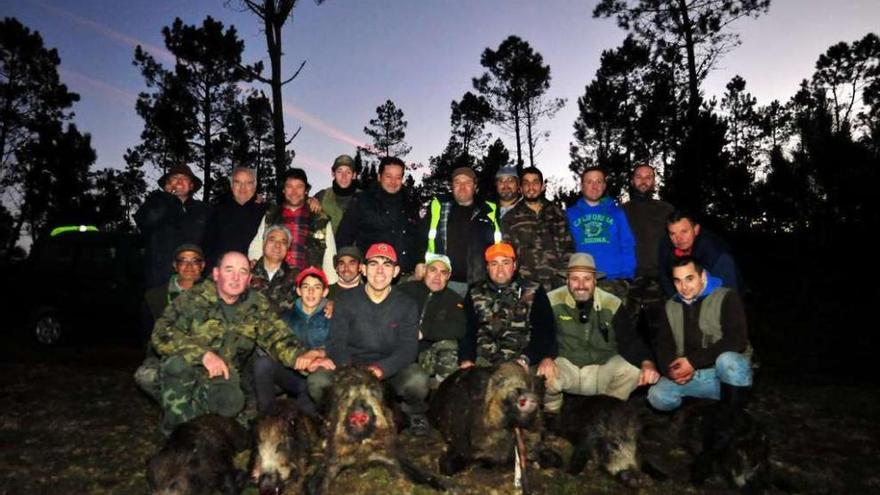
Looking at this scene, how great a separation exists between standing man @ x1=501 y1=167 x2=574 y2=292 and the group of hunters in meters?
0.02

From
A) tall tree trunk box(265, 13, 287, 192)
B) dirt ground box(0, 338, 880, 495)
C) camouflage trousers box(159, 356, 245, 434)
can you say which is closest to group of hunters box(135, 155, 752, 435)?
camouflage trousers box(159, 356, 245, 434)

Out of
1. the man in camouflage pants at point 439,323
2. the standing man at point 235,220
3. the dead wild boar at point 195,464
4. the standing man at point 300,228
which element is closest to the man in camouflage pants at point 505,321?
the man in camouflage pants at point 439,323

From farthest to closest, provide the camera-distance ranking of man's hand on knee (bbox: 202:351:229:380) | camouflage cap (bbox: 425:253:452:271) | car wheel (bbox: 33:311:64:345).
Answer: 1. car wheel (bbox: 33:311:64:345)
2. camouflage cap (bbox: 425:253:452:271)
3. man's hand on knee (bbox: 202:351:229:380)

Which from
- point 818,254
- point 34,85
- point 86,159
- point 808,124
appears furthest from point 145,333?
point 86,159

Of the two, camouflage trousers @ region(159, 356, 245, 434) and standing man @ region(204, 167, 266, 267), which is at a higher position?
standing man @ region(204, 167, 266, 267)

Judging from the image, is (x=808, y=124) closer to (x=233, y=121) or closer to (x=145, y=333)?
(x=145, y=333)

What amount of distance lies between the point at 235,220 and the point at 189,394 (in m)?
2.59

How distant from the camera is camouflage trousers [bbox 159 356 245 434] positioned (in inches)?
188

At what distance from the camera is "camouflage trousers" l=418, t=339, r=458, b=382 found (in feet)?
18.9

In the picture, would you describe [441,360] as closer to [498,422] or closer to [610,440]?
[498,422]

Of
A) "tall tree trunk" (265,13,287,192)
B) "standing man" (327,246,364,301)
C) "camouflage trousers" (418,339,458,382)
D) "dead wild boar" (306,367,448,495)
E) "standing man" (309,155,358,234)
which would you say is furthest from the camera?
"tall tree trunk" (265,13,287,192)

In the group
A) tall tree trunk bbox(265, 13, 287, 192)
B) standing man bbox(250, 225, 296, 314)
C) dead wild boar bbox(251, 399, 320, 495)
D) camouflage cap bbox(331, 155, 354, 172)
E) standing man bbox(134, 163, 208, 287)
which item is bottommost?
dead wild boar bbox(251, 399, 320, 495)

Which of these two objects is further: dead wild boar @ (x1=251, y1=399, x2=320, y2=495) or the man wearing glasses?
the man wearing glasses

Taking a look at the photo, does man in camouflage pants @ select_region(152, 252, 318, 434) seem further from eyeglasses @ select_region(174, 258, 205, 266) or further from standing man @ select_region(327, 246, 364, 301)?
standing man @ select_region(327, 246, 364, 301)
